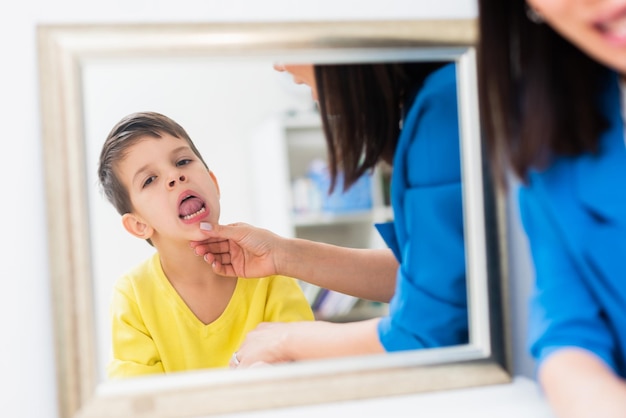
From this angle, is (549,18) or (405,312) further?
(405,312)

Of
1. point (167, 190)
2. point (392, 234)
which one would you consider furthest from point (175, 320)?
point (392, 234)

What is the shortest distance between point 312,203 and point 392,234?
12 centimetres

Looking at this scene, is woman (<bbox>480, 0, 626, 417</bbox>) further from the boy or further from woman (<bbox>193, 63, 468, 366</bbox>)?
the boy

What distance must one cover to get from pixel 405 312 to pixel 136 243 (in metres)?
0.34

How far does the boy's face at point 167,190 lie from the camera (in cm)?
75

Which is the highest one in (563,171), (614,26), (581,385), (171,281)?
(614,26)

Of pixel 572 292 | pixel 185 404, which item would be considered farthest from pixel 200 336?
pixel 572 292

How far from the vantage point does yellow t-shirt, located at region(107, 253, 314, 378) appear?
75cm

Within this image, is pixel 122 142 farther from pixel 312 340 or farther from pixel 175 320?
pixel 312 340

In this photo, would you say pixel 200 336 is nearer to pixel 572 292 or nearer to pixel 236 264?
pixel 236 264

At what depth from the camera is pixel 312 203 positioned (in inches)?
30.8

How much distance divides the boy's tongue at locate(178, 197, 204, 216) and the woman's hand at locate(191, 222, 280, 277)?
0.02 m

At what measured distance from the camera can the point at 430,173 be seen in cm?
Result: 81

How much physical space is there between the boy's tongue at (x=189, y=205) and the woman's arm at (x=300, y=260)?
32mm
